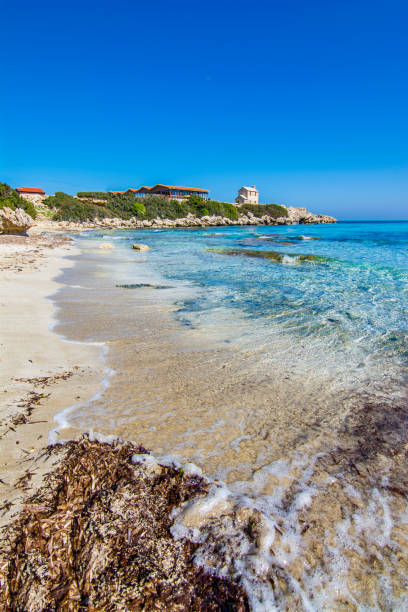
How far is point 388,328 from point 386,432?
3486mm

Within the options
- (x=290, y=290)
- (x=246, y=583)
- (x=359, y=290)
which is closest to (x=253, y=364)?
(x=246, y=583)

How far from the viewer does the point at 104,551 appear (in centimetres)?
153

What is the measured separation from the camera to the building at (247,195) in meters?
113

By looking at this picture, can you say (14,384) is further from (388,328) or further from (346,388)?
(388,328)

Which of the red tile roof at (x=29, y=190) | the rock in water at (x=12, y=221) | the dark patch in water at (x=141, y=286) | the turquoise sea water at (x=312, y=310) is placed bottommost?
the turquoise sea water at (x=312, y=310)

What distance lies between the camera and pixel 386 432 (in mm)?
2725

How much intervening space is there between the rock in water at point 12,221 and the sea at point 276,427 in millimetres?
30888

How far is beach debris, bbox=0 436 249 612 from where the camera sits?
1358mm

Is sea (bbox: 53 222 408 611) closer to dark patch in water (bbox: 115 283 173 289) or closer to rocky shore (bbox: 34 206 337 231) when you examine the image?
dark patch in water (bbox: 115 283 173 289)

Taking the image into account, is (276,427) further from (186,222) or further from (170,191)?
(170,191)

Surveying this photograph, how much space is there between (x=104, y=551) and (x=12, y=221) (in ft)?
129

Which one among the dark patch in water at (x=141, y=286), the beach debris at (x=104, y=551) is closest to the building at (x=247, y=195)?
the dark patch in water at (x=141, y=286)

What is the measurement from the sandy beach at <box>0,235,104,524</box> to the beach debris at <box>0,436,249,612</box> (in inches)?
4.4

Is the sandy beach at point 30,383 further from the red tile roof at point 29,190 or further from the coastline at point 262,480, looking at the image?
the red tile roof at point 29,190
